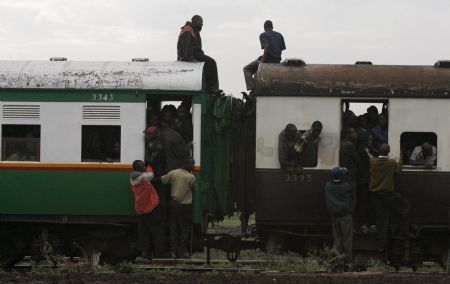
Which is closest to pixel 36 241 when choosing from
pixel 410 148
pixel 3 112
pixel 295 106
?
pixel 3 112

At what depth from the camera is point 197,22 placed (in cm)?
1449

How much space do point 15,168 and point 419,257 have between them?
21.5ft

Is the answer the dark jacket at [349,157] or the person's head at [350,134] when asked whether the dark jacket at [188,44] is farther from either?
the dark jacket at [349,157]

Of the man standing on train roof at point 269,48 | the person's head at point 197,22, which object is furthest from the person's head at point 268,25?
the person's head at point 197,22

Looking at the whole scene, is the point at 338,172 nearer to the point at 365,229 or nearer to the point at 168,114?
the point at 365,229

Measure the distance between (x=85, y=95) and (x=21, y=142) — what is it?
1.25m

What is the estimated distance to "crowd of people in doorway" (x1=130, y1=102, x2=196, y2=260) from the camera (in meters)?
13.0

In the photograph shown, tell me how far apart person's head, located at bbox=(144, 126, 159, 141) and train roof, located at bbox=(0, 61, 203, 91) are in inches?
26.2

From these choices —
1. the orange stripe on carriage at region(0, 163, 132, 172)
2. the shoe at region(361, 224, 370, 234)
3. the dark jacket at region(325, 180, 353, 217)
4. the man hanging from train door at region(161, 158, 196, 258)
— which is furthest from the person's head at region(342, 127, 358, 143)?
the orange stripe on carriage at region(0, 163, 132, 172)

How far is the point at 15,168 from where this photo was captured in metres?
13.2

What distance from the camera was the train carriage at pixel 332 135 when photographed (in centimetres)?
1334

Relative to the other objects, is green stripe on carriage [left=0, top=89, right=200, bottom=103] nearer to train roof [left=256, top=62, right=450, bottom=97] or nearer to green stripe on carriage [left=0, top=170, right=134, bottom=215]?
green stripe on carriage [left=0, top=170, right=134, bottom=215]

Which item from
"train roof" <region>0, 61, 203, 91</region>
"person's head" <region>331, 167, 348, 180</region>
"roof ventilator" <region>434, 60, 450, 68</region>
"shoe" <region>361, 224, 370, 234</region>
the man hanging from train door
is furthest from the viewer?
"roof ventilator" <region>434, 60, 450, 68</region>

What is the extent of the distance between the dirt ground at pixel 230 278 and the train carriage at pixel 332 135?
159 centimetres
